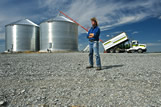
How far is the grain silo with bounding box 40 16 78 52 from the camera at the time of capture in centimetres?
2236

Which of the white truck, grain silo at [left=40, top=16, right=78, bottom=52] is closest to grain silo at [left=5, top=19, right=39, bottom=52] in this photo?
grain silo at [left=40, top=16, right=78, bottom=52]

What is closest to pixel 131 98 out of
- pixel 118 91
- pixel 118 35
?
pixel 118 91

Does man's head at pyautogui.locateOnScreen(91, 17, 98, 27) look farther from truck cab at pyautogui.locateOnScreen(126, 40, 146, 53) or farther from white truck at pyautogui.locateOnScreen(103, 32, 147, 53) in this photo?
truck cab at pyautogui.locateOnScreen(126, 40, 146, 53)

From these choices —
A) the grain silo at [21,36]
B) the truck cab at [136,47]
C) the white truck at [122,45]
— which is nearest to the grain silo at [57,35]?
the grain silo at [21,36]

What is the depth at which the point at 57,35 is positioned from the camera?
22.4 m

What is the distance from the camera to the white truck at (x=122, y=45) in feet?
61.3

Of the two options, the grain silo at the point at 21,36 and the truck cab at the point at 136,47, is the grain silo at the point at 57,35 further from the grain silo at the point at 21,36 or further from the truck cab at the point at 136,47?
the truck cab at the point at 136,47

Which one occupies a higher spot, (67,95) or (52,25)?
(52,25)

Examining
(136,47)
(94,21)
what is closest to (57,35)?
(136,47)

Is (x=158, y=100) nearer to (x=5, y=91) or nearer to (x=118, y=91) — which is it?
(x=118, y=91)

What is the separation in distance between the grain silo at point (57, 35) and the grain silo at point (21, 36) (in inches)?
126

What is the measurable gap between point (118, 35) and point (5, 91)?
→ 1881 centimetres

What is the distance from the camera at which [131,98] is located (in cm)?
178

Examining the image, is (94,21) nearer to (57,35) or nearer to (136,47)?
(136,47)
